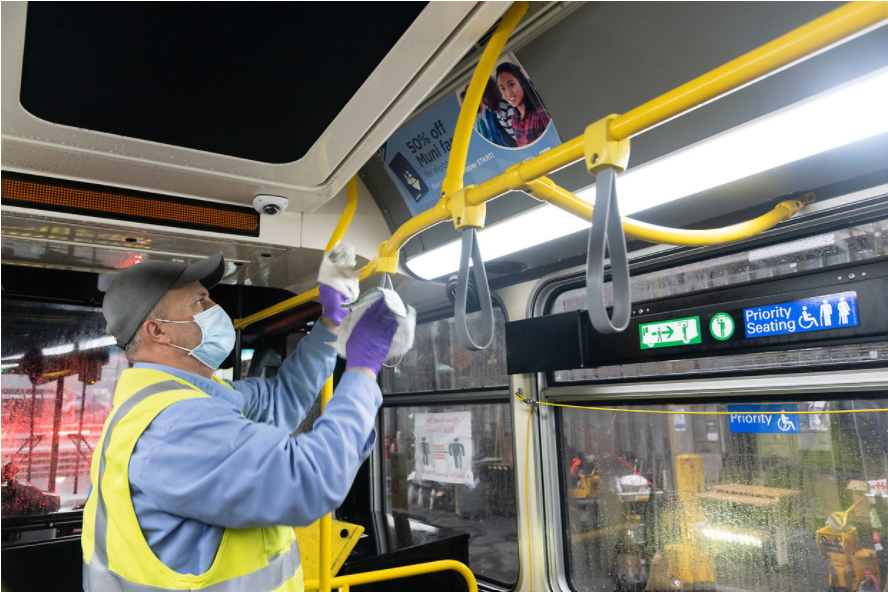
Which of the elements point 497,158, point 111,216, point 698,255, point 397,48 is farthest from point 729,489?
point 111,216

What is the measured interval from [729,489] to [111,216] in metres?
2.58

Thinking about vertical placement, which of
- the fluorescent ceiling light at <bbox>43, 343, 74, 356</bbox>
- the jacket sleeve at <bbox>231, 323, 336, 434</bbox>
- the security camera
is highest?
the security camera

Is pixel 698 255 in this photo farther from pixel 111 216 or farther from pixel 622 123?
pixel 111 216

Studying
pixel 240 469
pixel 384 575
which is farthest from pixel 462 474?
pixel 240 469

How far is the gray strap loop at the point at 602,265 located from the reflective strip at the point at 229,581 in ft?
3.17

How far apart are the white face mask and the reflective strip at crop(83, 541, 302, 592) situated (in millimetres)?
579

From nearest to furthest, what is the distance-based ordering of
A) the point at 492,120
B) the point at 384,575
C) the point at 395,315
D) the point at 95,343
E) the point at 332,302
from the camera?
the point at 395,315 < the point at 332,302 < the point at 492,120 < the point at 384,575 < the point at 95,343

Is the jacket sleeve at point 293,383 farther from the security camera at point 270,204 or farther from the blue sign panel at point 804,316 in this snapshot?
the blue sign panel at point 804,316

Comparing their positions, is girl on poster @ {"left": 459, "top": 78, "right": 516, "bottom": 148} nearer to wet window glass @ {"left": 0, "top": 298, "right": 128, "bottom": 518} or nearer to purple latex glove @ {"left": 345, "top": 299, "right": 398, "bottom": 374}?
purple latex glove @ {"left": 345, "top": 299, "right": 398, "bottom": 374}

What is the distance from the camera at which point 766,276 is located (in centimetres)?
222

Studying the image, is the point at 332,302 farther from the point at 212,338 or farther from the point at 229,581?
the point at 229,581

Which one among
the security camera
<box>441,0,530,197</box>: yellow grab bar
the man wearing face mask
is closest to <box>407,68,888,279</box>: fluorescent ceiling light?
<box>441,0,530,197</box>: yellow grab bar

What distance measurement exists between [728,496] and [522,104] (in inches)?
68.9

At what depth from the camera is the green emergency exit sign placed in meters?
2.17
